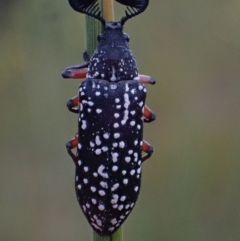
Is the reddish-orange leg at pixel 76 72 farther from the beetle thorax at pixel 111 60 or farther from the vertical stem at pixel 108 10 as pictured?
the vertical stem at pixel 108 10

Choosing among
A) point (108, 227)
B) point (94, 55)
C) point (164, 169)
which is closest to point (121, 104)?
point (94, 55)

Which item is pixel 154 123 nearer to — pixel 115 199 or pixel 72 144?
pixel 72 144

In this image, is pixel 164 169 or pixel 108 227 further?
pixel 164 169

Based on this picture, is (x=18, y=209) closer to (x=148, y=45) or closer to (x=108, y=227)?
(x=148, y=45)

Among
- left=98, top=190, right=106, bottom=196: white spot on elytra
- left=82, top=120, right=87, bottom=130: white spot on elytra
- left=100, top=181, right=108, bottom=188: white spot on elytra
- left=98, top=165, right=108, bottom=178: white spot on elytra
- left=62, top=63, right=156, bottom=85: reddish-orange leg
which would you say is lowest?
left=98, top=190, right=106, bottom=196: white spot on elytra

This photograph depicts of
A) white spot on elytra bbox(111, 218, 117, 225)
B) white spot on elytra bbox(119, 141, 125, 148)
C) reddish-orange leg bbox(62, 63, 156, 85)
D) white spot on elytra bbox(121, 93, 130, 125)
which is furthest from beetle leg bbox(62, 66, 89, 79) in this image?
white spot on elytra bbox(111, 218, 117, 225)

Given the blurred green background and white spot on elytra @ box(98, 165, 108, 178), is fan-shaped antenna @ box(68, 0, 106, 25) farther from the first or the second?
the blurred green background

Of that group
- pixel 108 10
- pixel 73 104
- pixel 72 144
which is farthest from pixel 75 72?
pixel 108 10
